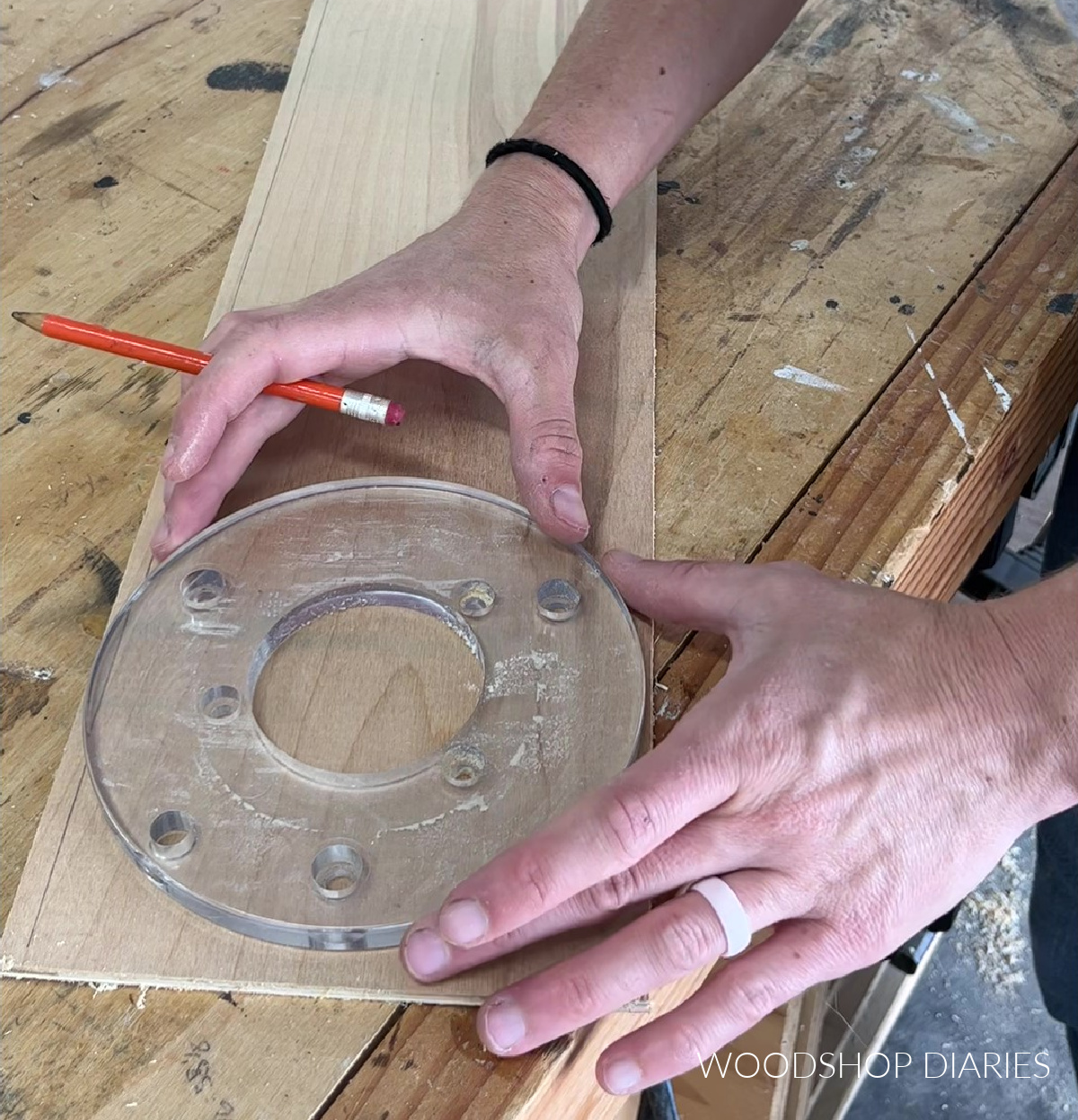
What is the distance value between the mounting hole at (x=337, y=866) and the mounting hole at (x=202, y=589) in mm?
226

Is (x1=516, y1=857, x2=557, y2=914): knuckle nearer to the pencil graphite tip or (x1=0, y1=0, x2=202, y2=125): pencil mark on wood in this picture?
the pencil graphite tip

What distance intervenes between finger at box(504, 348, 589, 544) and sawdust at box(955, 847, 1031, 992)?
145 centimetres

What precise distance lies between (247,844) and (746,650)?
1.15ft

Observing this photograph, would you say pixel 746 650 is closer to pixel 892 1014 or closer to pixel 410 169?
pixel 410 169

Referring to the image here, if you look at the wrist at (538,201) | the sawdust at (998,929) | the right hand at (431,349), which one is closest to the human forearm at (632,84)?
the wrist at (538,201)

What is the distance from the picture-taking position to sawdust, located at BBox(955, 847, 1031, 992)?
1923 millimetres

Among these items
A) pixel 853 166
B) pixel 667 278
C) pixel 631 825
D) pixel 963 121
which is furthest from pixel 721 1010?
pixel 963 121

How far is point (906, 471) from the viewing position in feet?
3.13

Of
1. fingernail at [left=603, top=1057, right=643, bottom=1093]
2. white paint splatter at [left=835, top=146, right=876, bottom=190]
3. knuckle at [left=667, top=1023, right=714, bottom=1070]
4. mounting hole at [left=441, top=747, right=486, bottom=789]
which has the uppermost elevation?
white paint splatter at [left=835, top=146, right=876, bottom=190]

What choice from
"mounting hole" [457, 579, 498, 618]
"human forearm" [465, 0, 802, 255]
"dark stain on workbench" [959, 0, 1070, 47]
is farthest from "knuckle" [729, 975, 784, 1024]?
"dark stain on workbench" [959, 0, 1070, 47]

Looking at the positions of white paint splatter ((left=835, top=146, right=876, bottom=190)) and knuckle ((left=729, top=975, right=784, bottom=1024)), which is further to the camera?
white paint splatter ((left=835, top=146, right=876, bottom=190))

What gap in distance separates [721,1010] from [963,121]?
1.07 m

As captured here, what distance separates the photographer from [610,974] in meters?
0.65

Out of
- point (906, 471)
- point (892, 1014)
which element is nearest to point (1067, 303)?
point (906, 471)
